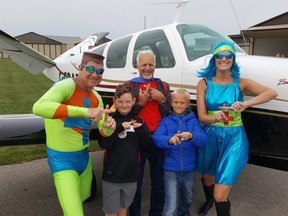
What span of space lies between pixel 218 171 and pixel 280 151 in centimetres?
61

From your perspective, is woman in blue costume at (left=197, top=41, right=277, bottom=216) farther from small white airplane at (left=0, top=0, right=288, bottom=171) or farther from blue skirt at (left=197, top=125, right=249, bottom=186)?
small white airplane at (left=0, top=0, right=288, bottom=171)

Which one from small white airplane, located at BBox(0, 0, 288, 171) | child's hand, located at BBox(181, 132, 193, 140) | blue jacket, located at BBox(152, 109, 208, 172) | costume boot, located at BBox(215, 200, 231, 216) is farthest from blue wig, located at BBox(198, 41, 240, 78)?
costume boot, located at BBox(215, 200, 231, 216)

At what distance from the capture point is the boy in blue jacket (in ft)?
8.41

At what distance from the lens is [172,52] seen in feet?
11.6

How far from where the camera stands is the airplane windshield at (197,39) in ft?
11.3

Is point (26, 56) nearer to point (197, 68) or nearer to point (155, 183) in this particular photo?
point (197, 68)

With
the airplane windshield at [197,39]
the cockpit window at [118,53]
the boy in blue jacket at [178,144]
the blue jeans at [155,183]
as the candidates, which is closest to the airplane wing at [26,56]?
the cockpit window at [118,53]

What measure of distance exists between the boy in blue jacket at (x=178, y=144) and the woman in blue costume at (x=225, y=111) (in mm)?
127

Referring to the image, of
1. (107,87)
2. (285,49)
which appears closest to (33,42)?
(285,49)

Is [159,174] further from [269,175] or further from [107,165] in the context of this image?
[269,175]

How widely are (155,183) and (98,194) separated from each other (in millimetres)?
1261

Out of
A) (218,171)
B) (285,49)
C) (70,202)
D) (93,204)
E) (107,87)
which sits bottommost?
(93,204)

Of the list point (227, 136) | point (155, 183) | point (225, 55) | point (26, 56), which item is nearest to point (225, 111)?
point (227, 136)

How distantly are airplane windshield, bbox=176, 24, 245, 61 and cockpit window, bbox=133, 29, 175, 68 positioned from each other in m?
0.20
